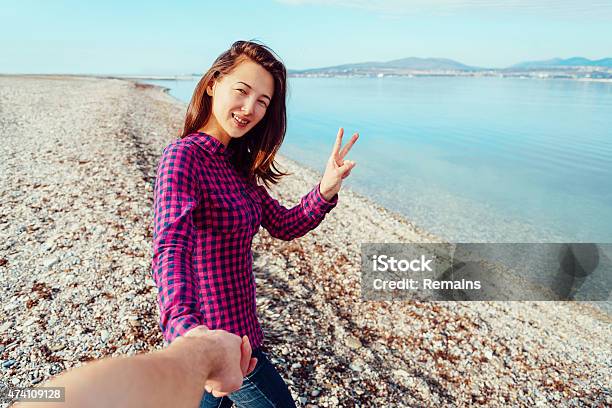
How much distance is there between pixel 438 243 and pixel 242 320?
13.7 meters

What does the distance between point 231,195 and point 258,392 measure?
1397 mm

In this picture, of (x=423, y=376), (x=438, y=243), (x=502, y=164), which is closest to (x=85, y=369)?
(x=423, y=376)

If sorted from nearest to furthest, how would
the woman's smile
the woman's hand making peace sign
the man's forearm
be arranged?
the man's forearm < the woman's smile < the woman's hand making peace sign

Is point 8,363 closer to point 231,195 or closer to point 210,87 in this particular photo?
point 231,195

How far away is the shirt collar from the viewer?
2672 mm

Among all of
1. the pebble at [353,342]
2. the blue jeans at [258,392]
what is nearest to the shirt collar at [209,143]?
the blue jeans at [258,392]

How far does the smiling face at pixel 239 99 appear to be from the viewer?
2.76m

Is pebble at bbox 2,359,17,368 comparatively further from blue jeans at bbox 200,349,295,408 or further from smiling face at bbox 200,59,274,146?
smiling face at bbox 200,59,274,146

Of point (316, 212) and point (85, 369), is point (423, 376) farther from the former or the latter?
point (85, 369)

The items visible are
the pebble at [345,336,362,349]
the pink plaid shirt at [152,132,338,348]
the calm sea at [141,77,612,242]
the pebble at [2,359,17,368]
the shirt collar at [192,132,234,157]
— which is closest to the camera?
the pink plaid shirt at [152,132,338,348]

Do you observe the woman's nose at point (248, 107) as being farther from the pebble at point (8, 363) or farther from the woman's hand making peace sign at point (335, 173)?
the pebble at point (8, 363)

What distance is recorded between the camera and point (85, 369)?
3.10 feet

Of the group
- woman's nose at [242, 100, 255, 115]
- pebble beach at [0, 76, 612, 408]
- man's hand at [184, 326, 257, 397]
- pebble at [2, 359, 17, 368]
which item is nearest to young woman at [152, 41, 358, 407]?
woman's nose at [242, 100, 255, 115]

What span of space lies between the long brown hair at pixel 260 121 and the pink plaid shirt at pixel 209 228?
0.19 meters
